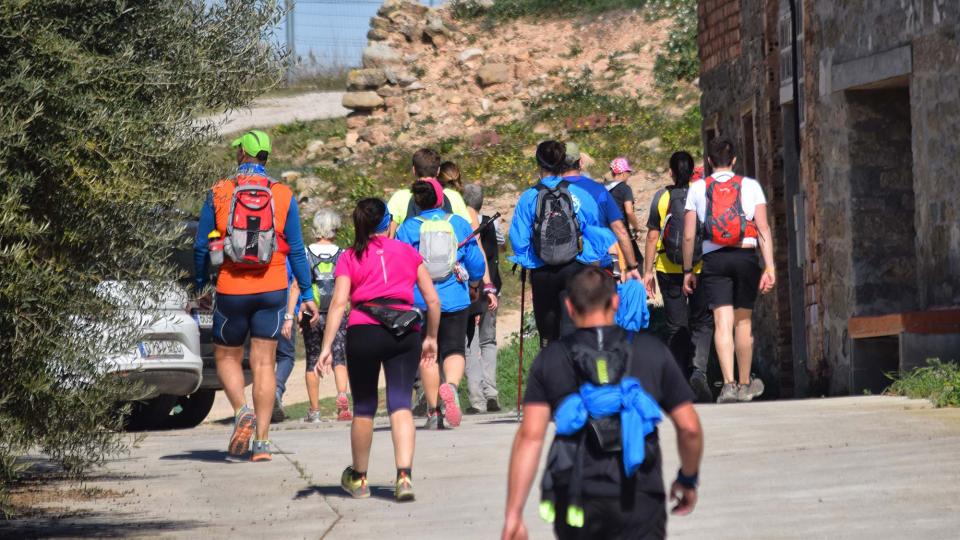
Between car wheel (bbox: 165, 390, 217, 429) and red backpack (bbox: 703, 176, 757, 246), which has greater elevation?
red backpack (bbox: 703, 176, 757, 246)

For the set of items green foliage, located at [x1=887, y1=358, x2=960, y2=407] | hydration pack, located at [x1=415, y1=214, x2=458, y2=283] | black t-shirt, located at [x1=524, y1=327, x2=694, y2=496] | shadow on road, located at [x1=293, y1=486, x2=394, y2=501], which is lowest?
shadow on road, located at [x1=293, y1=486, x2=394, y2=501]

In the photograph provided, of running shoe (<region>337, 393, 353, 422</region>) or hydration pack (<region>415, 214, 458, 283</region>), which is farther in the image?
running shoe (<region>337, 393, 353, 422</region>)

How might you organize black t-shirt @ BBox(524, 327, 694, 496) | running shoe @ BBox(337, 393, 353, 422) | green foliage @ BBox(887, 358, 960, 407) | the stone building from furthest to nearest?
1. running shoe @ BBox(337, 393, 353, 422)
2. the stone building
3. green foliage @ BBox(887, 358, 960, 407)
4. black t-shirt @ BBox(524, 327, 694, 496)

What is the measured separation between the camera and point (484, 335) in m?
13.9

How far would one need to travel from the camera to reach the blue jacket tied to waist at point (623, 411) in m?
5.02

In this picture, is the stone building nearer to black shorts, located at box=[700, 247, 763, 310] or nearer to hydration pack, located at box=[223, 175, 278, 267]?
black shorts, located at box=[700, 247, 763, 310]

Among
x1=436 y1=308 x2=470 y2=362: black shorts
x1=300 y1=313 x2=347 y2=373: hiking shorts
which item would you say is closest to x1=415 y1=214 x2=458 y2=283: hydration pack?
x1=436 y1=308 x2=470 y2=362: black shorts

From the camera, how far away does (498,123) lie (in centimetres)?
3331

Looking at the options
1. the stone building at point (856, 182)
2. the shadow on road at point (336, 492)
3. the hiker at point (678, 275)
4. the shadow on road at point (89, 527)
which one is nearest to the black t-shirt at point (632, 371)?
the shadow on road at point (89, 527)

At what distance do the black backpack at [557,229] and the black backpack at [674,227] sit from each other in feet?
7.45

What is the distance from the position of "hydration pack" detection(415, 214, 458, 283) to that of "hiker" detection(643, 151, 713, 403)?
1930 millimetres

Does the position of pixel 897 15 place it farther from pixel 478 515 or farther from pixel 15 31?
pixel 15 31

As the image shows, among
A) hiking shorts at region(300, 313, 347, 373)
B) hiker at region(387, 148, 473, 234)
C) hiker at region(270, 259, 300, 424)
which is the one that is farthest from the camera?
hiking shorts at region(300, 313, 347, 373)

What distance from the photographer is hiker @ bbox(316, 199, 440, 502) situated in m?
8.64
